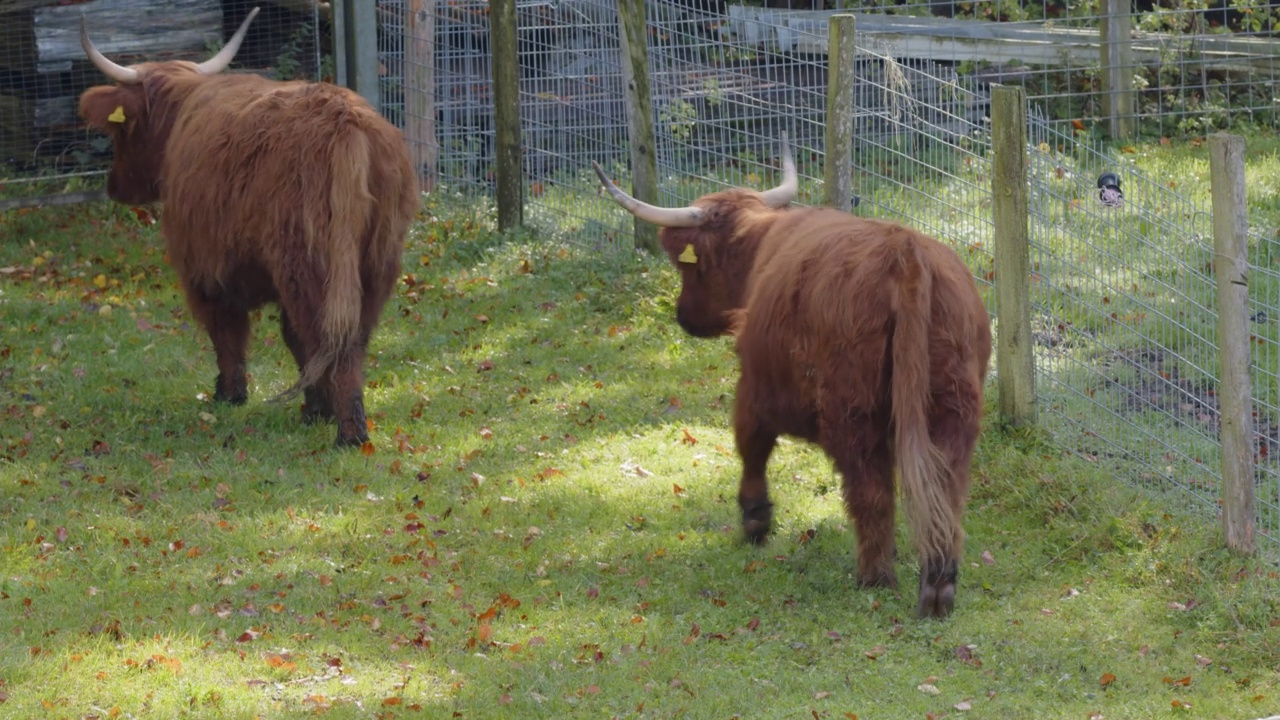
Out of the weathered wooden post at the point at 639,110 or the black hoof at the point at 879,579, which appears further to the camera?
the weathered wooden post at the point at 639,110

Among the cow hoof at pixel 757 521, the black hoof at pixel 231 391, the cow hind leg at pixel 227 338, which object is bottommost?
the cow hoof at pixel 757 521

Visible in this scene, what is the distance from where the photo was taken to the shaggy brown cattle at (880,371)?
5527 millimetres

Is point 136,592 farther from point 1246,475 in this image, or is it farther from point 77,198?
point 77,198

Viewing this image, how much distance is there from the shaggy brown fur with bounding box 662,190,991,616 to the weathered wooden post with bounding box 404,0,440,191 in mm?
6479

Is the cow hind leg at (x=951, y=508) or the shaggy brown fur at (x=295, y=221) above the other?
the shaggy brown fur at (x=295, y=221)

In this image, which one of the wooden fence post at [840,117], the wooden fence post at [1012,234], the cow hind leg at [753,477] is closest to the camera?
the cow hind leg at [753,477]

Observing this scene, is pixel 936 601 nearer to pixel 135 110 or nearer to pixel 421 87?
pixel 135 110

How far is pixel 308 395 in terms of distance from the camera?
835cm

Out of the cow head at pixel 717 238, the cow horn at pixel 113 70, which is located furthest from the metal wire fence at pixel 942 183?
the cow horn at pixel 113 70

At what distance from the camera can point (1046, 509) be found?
22.7 ft

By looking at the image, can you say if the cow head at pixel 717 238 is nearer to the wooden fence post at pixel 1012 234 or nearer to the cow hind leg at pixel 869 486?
the wooden fence post at pixel 1012 234

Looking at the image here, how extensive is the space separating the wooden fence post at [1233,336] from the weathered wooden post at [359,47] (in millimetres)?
7700

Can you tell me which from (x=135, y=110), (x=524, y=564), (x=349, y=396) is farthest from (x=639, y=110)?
(x=524, y=564)

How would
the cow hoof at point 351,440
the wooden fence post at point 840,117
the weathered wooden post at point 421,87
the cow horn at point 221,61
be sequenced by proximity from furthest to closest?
the weathered wooden post at point 421,87, the cow horn at point 221,61, the wooden fence post at point 840,117, the cow hoof at point 351,440
